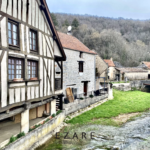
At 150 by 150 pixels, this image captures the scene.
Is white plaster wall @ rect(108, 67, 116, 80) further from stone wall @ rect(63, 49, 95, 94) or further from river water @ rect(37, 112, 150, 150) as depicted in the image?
river water @ rect(37, 112, 150, 150)

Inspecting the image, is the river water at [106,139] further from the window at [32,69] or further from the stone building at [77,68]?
the stone building at [77,68]

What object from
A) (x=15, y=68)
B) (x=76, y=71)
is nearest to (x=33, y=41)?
(x=15, y=68)

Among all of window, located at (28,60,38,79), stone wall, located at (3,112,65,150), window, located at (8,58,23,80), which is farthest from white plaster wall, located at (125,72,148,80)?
window, located at (8,58,23,80)

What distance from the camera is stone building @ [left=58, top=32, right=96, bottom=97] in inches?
614

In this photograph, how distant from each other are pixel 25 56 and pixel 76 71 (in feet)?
32.0

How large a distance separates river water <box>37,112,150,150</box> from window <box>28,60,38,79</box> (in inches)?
155

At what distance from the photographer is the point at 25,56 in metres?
7.50

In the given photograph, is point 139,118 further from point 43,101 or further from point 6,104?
point 6,104

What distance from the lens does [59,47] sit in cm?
1077

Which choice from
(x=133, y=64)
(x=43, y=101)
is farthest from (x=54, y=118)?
(x=133, y=64)

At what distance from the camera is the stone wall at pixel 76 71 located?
15530 millimetres

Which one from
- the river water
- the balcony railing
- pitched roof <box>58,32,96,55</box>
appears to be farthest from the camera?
pitched roof <box>58,32,96,55</box>

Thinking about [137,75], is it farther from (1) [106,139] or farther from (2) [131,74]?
(1) [106,139]

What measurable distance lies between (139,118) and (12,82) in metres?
11.8
